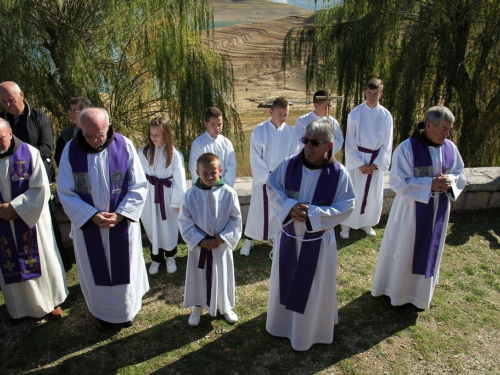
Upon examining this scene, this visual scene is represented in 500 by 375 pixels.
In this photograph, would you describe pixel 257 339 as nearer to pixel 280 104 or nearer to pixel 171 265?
pixel 171 265

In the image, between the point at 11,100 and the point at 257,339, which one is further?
the point at 11,100

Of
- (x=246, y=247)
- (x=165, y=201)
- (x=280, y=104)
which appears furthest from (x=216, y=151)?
(x=246, y=247)

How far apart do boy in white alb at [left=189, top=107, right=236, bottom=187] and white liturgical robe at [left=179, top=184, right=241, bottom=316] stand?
128 cm

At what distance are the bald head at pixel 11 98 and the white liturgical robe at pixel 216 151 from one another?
2.04 meters

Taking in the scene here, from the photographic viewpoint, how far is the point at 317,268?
12.4 feet

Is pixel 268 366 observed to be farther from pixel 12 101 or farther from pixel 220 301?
pixel 12 101

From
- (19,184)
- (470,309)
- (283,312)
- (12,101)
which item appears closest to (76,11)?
(12,101)

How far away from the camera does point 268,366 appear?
3750mm

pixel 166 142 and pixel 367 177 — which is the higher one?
pixel 166 142

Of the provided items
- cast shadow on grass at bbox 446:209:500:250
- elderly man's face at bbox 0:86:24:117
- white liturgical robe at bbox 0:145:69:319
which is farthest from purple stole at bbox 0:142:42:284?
cast shadow on grass at bbox 446:209:500:250

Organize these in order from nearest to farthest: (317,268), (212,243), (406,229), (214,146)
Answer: (317,268)
(212,243)
(406,229)
(214,146)

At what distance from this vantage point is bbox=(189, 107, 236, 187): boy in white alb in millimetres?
5108

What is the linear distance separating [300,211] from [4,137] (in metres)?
2.84

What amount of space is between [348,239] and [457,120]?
15.7 feet
